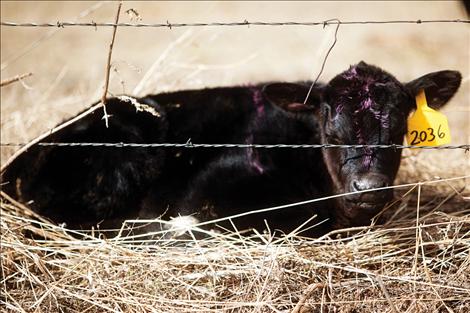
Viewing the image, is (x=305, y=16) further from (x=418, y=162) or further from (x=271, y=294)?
(x=271, y=294)

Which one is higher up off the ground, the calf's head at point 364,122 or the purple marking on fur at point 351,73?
the purple marking on fur at point 351,73

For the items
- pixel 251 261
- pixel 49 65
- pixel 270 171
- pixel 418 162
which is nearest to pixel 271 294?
pixel 251 261

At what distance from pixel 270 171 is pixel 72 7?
11.0m

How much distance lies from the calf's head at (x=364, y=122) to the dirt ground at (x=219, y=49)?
2140mm

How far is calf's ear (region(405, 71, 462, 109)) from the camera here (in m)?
4.36

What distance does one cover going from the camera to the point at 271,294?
3.55 m

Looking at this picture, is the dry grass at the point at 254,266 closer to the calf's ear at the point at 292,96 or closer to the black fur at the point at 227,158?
the black fur at the point at 227,158

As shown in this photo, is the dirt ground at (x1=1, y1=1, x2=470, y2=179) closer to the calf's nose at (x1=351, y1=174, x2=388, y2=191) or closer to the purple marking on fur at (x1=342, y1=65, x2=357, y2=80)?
the purple marking on fur at (x1=342, y1=65, x2=357, y2=80)

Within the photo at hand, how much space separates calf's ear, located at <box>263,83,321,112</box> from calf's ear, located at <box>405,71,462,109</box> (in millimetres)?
710

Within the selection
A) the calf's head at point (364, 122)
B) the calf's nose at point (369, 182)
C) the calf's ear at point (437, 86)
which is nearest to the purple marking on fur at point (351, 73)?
the calf's head at point (364, 122)

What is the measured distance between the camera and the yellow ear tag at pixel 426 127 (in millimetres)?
4203

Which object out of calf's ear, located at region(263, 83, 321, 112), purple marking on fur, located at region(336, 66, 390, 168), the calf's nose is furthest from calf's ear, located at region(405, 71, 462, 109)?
the calf's nose

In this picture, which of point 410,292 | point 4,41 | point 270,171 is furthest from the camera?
point 4,41

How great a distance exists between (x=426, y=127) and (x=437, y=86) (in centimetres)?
45
